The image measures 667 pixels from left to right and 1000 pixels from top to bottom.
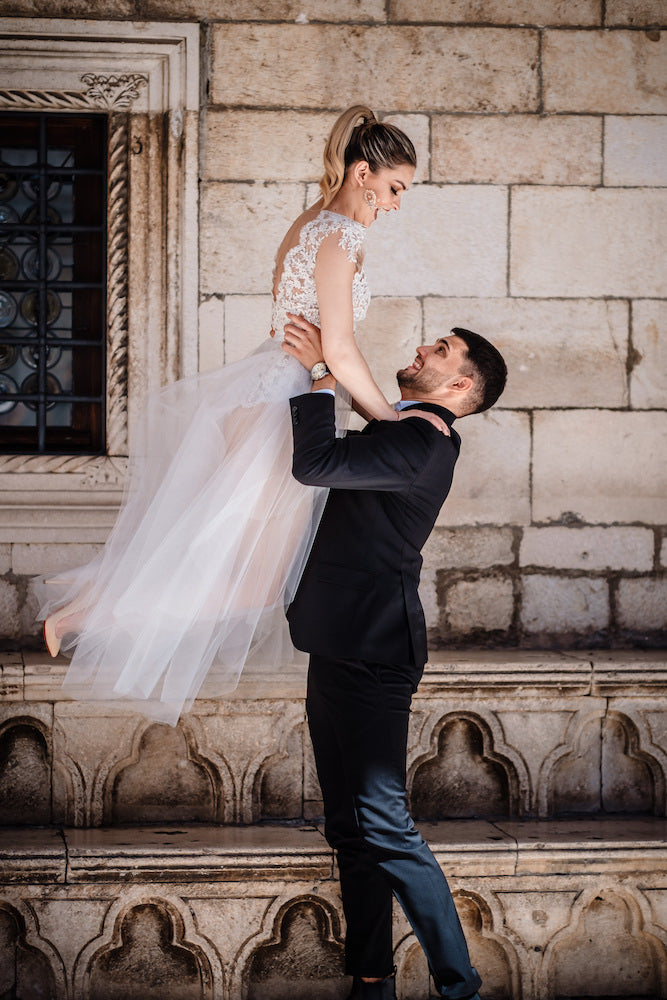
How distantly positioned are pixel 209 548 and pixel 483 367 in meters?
0.92

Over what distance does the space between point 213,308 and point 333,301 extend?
152 cm

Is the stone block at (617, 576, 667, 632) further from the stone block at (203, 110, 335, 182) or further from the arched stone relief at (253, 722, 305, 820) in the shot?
the stone block at (203, 110, 335, 182)

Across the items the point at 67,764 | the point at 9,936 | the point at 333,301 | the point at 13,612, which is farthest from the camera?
the point at 13,612

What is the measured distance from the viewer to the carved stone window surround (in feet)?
13.1

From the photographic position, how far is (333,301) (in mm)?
2666

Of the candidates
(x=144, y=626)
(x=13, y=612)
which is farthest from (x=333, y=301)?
(x=13, y=612)

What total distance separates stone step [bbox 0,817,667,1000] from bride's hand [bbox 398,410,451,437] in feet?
4.84

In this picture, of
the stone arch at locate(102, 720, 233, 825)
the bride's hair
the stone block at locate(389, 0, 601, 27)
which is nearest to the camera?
the bride's hair

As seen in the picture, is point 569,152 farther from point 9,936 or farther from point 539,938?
point 9,936

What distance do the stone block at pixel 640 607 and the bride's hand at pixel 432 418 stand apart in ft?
6.45

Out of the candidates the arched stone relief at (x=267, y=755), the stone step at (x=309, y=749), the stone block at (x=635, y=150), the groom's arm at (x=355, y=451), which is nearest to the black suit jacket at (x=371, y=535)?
the groom's arm at (x=355, y=451)

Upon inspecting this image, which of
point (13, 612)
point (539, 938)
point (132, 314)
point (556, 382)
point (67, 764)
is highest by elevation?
point (132, 314)

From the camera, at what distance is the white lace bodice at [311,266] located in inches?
106

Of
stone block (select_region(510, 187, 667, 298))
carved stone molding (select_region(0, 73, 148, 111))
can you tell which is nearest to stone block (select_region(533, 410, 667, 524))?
stone block (select_region(510, 187, 667, 298))
